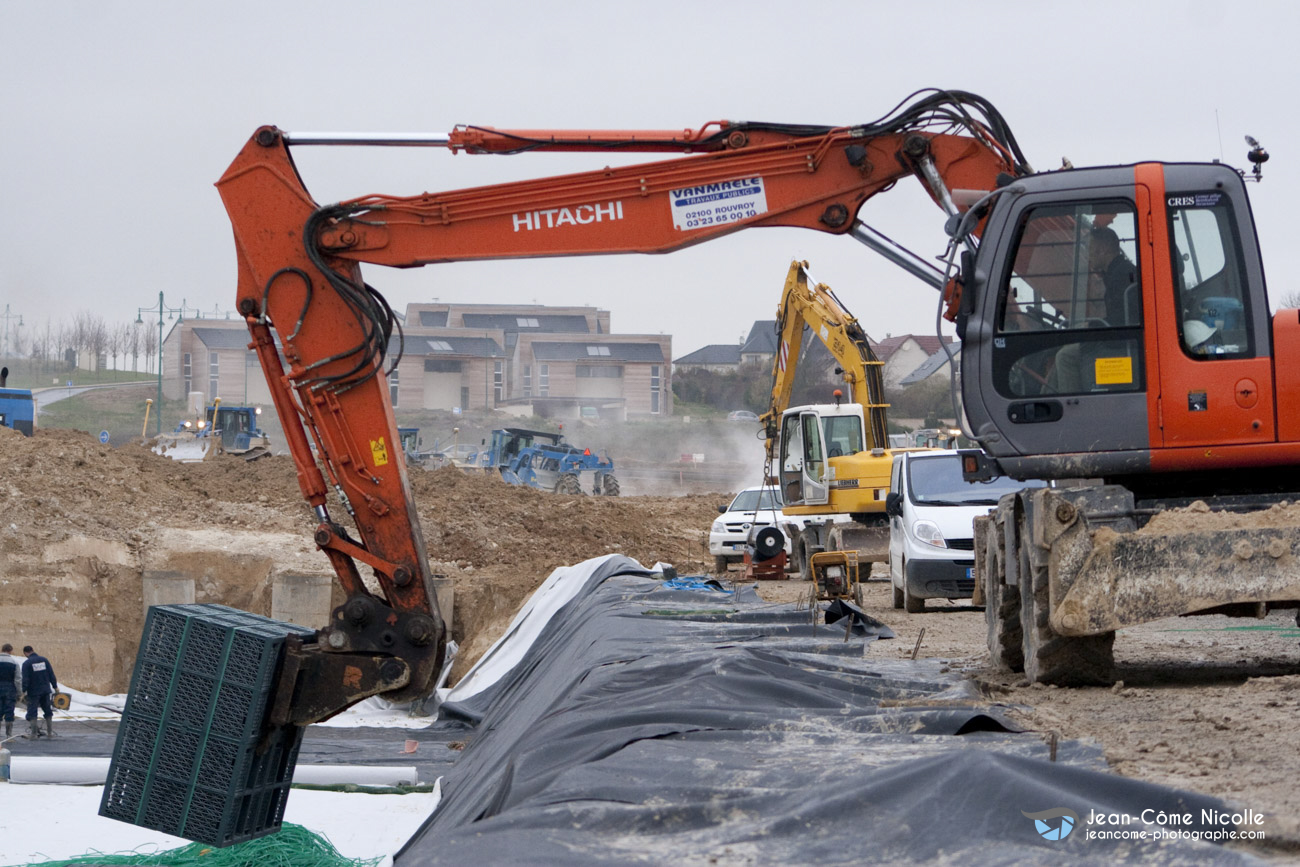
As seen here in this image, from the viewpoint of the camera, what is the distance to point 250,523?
21.7 metres

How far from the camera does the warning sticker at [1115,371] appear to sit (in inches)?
243

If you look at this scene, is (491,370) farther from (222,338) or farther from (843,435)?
(843,435)

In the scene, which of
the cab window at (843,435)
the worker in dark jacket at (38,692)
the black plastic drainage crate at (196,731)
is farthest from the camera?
the cab window at (843,435)

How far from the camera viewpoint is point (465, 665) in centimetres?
1712

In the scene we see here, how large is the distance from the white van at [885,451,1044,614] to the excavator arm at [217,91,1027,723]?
539 cm

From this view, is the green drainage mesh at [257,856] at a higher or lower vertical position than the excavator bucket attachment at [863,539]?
lower

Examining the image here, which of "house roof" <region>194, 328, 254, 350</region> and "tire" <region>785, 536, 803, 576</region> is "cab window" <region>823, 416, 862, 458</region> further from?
"house roof" <region>194, 328, 254, 350</region>

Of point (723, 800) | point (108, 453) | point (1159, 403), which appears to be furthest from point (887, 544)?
point (108, 453)

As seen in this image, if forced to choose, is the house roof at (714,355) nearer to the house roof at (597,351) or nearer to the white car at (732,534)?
the house roof at (597,351)

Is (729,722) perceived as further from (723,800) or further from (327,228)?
(327,228)

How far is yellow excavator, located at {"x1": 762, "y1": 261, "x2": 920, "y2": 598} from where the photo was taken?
17.3 m

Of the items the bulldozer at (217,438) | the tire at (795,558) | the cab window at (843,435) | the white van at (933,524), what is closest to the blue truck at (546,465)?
the bulldozer at (217,438)

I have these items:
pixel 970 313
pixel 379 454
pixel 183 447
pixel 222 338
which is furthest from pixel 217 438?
pixel 222 338

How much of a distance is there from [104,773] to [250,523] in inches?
430
